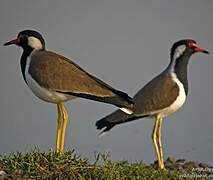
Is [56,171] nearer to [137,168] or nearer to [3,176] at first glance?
[3,176]

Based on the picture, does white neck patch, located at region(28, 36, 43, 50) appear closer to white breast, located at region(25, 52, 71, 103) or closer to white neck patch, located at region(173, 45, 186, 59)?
white breast, located at region(25, 52, 71, 103)

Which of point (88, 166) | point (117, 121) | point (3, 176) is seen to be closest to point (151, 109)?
point (117, 121)

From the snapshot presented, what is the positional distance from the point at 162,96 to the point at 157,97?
0.13 ft

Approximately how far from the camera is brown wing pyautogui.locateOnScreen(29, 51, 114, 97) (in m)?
4.15

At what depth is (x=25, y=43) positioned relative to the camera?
14.5 feet

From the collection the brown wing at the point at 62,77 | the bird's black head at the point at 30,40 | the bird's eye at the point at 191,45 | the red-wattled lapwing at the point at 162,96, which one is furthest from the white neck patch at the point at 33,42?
the bird's eye at the point at 191,45

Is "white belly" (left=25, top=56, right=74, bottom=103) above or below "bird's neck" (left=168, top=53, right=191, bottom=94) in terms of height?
below

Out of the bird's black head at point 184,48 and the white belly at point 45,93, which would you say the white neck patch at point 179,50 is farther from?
the white belly at point 45,93

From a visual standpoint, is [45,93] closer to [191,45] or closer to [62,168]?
[62,168]

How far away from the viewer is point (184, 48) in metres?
4.82

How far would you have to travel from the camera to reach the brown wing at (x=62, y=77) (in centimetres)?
415

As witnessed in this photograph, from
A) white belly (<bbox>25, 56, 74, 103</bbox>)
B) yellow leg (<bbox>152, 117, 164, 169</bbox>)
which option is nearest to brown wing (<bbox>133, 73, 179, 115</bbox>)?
yellow leg (<bbox>152, 117, 164, 169</bbox>)

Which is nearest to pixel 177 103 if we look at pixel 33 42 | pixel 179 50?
pixel 179 50

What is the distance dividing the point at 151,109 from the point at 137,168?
0.90 metres
